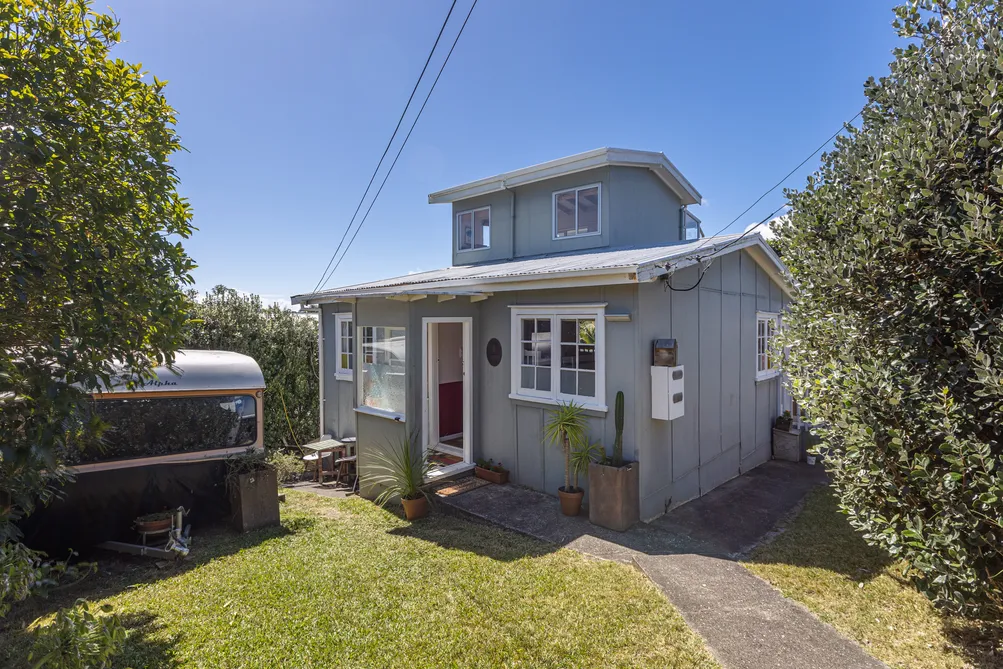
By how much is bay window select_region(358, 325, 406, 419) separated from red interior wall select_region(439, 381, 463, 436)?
1.91 meters

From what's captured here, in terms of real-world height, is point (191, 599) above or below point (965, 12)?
below

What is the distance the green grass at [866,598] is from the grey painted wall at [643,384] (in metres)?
1.76

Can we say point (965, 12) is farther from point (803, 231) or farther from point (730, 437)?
point (730, 437)

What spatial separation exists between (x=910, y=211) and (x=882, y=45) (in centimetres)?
177

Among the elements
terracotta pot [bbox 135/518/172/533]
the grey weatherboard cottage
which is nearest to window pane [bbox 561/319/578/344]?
the grey weatherboard cottage

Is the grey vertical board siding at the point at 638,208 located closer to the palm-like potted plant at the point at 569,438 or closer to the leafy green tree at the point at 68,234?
the palm-like potted plant at the point at 569,438

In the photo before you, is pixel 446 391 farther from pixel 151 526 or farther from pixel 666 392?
pixel 151 526

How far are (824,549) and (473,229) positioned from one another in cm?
1019

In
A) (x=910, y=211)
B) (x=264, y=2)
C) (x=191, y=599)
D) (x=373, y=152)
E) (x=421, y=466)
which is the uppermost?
(x=264, y=2)

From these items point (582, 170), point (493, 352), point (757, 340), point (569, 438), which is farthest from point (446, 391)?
point (757, 340)

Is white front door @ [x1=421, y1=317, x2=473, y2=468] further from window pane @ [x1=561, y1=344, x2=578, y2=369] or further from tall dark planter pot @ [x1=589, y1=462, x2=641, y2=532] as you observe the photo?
tall dark planter pot @ [x1=589, y1=462, x2=641, y2=532]

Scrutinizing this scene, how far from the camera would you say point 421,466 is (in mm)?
7008

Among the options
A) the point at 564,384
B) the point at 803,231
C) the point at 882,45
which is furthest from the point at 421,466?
the point at 882,45

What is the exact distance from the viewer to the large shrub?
9.45 feet
